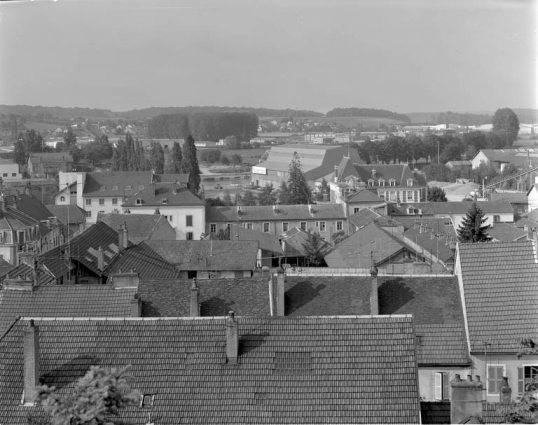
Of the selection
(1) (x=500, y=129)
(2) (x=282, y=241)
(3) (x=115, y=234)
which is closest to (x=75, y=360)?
(3) (x=115, y=234)

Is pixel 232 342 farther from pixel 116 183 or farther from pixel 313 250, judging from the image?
pixel 116 183

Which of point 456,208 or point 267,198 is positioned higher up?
point 456,208

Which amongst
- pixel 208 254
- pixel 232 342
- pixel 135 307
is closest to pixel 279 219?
pixel 208 254

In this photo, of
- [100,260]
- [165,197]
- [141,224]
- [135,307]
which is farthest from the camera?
[165,197]

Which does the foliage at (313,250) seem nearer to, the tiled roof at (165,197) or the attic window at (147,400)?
the tiled roof at (165,197)

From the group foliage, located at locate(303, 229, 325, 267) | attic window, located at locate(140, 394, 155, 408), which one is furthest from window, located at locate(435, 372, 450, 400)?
foliage, located at locate(303, 229, 325, 267)

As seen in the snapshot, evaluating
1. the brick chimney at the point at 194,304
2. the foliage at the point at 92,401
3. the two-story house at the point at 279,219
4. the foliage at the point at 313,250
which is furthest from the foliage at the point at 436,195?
the foliage at the point at 92,401
